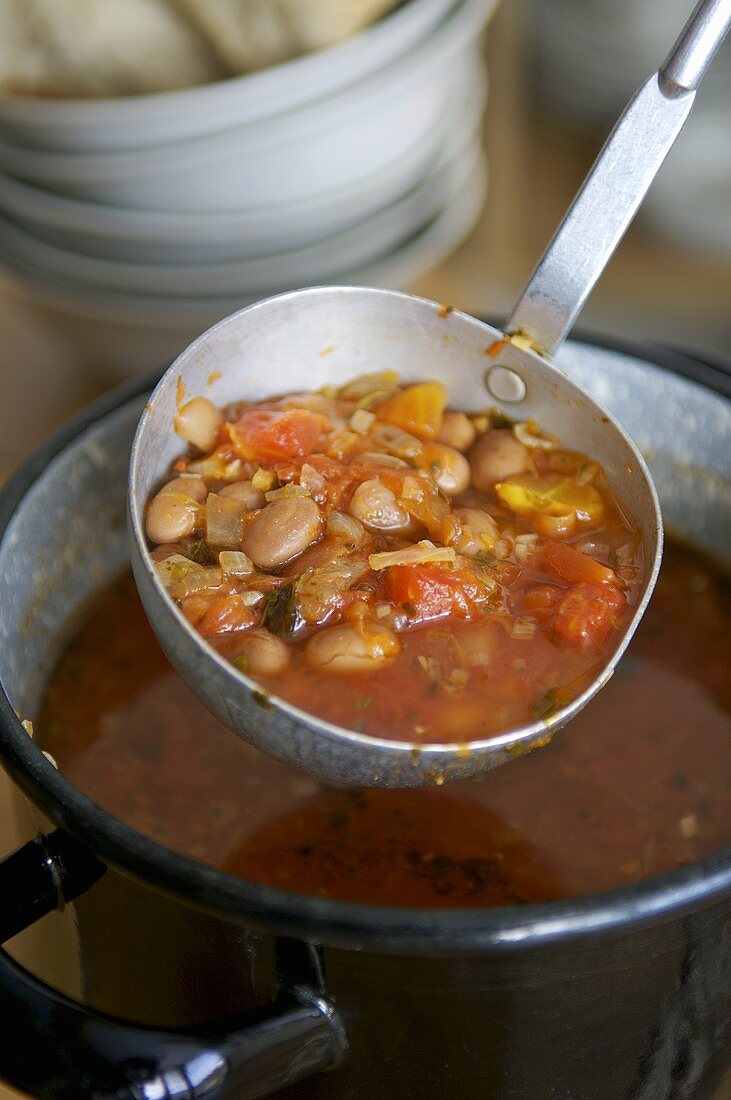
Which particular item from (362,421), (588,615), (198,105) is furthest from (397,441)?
(198,105)

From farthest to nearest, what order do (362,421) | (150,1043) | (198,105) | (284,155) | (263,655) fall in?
1. (284,155)
2. (198,105)
3. (362,421)
4. (263,655)
5. (150,1043)

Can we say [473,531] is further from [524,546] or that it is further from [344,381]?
[344,381]

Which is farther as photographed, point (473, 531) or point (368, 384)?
point (368, 384)

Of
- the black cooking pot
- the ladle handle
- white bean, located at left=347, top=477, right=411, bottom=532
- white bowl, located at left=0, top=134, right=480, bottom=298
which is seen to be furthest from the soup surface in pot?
white bowl, located at left=0, top=134, right=480, bottom=298

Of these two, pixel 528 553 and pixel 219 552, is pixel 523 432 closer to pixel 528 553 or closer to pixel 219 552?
pixel 528 553

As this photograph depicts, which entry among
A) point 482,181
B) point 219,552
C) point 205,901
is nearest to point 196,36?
point 482,181

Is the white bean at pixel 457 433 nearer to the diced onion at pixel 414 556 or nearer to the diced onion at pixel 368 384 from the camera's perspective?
the diced onion at pixel 368 384
